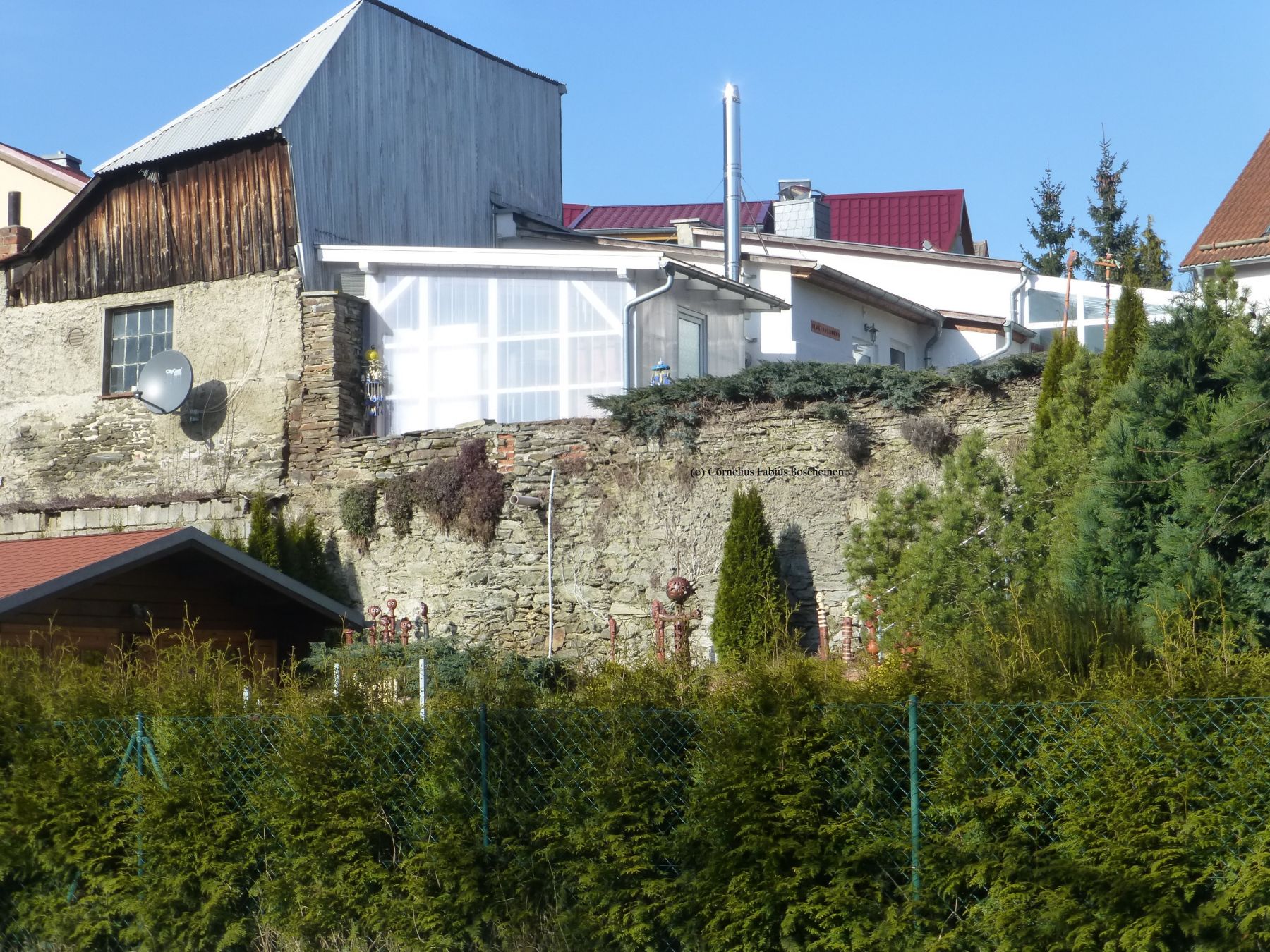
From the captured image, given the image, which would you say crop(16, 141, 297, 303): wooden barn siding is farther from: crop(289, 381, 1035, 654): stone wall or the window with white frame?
the window with white frame

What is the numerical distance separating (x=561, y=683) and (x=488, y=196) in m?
15.8

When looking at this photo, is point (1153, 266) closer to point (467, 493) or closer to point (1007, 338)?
point (1007, 338)

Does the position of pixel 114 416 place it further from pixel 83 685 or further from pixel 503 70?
pixel 83 685

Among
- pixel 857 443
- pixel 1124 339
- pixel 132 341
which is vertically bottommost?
Result: pixel 857 443

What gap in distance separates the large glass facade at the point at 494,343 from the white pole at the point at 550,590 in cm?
141

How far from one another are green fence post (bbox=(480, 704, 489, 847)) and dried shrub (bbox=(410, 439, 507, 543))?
9.62m

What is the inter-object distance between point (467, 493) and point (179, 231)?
20.7 ft

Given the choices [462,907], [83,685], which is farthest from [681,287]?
[462,907]

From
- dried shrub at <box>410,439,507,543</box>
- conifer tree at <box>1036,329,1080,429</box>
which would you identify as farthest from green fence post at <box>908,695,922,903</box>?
dried shrub at <box>410,439,507,543</box>

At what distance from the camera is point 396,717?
7.11 meters

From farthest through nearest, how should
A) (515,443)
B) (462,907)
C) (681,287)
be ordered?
(681,287) < (515,443) < (462,907)

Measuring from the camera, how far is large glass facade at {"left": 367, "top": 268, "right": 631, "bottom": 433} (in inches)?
688

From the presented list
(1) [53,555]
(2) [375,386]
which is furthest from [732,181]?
(1) [53,555]

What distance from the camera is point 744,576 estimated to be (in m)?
14.7
